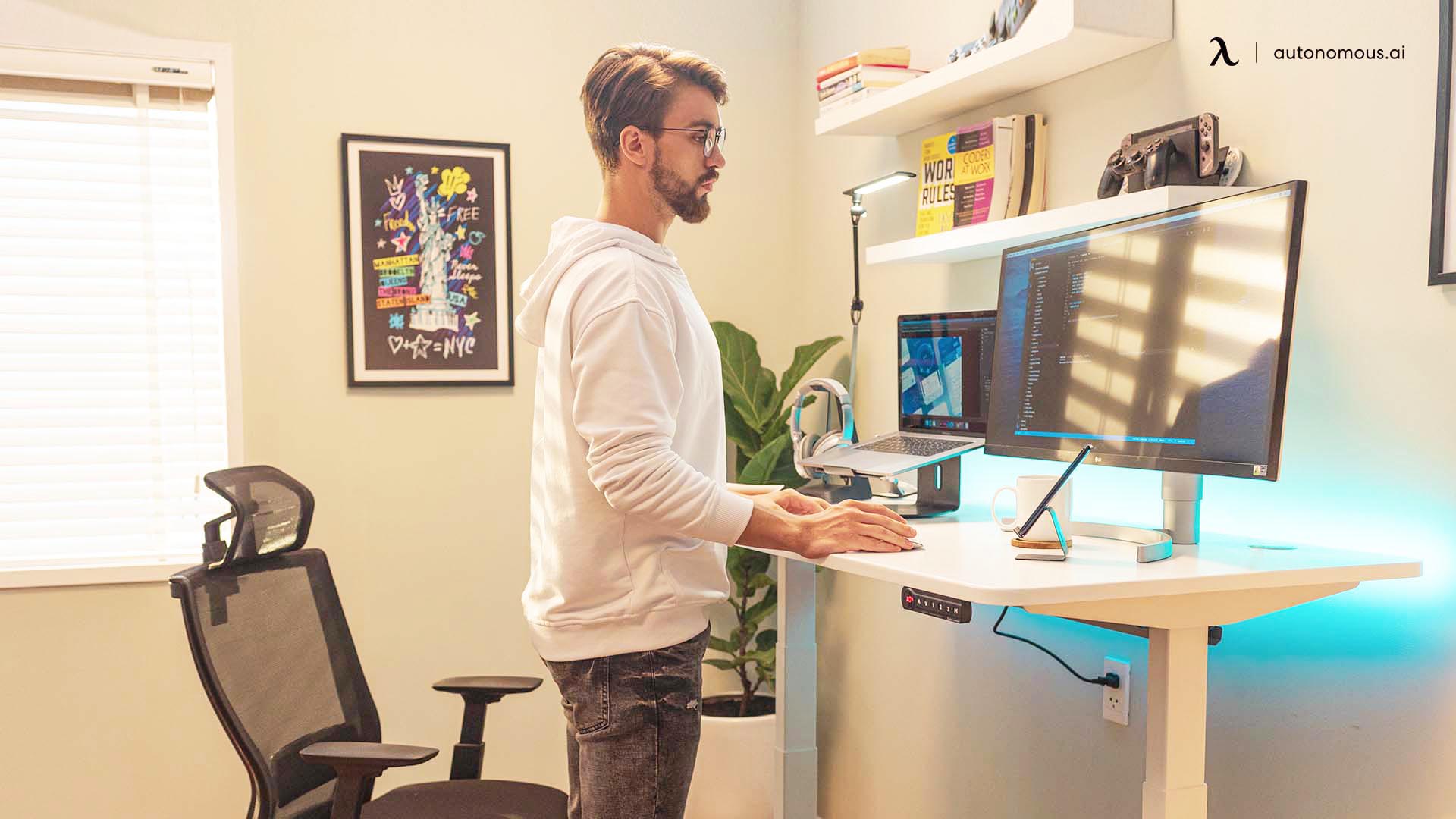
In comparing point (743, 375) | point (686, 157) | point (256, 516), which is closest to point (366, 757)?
point (256, 516)

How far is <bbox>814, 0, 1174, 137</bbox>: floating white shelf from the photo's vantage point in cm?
196

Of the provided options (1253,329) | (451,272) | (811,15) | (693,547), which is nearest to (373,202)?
(451,272)

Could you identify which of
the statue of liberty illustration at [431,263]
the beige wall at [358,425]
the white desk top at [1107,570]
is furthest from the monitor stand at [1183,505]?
the statue of liberty illustration at [431,263]

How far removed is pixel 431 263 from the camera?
3.16m

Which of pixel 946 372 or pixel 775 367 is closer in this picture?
pixel 946 372

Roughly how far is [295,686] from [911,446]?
4.02ft

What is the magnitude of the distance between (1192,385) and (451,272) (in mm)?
2197

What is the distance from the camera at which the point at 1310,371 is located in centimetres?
171

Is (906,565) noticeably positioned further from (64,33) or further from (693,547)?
(64,33)

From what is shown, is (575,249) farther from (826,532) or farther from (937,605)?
(937,605)

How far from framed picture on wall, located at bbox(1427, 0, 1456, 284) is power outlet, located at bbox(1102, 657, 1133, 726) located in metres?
0.90

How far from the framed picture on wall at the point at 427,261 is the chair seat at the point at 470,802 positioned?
1428 millimetres

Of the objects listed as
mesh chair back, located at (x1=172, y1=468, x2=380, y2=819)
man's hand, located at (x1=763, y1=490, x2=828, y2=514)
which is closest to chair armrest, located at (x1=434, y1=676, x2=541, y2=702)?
mesh chair back, located at (x1=172, y1=468, x2=380, y2=819)

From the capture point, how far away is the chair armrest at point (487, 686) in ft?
7.07
